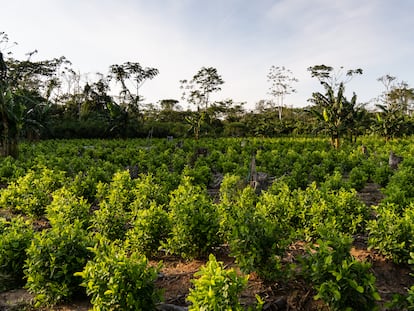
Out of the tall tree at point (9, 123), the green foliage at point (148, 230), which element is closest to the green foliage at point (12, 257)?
the green foliage at point (148, 230)

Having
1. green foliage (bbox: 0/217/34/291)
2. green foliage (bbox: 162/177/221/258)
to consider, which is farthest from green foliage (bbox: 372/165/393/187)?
green foliage (bbox: 0/217/34/291)

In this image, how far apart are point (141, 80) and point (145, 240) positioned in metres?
40.7

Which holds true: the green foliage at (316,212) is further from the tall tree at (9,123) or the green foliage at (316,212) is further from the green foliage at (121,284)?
the tall tree at (9,123)

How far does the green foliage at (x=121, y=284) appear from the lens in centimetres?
326

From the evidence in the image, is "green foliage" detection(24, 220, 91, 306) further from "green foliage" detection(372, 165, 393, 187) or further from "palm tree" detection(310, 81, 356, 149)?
"palm tree" detection(310, 81, 356, 149)

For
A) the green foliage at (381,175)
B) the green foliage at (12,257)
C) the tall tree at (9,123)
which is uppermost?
the tall tree at (9,123)

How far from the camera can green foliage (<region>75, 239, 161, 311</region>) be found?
326cm

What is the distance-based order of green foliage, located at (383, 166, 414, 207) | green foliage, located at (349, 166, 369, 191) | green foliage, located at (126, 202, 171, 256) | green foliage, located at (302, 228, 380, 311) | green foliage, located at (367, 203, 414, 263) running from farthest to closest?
green foliage, located at (349, 166, 369, 191) → green foliage, located at (383, 166, 414, 207) → green foliage, located at (126, 202, 171, 256) → green foliage, located at (367, 203, 414, 263) → green foliage, located at (302, 228, 380, 311)

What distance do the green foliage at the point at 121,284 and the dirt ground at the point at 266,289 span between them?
0.23 m

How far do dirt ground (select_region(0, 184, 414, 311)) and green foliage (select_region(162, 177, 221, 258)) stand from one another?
238 mm

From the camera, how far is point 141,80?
43594 millimetres

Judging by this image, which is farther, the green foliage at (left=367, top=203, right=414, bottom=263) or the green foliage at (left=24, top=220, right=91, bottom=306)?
the green foliage at (left=367, top=203, right=414, bottom=263)

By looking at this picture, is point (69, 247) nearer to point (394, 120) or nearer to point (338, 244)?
point (338, 244)

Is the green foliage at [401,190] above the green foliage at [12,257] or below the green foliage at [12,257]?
above
